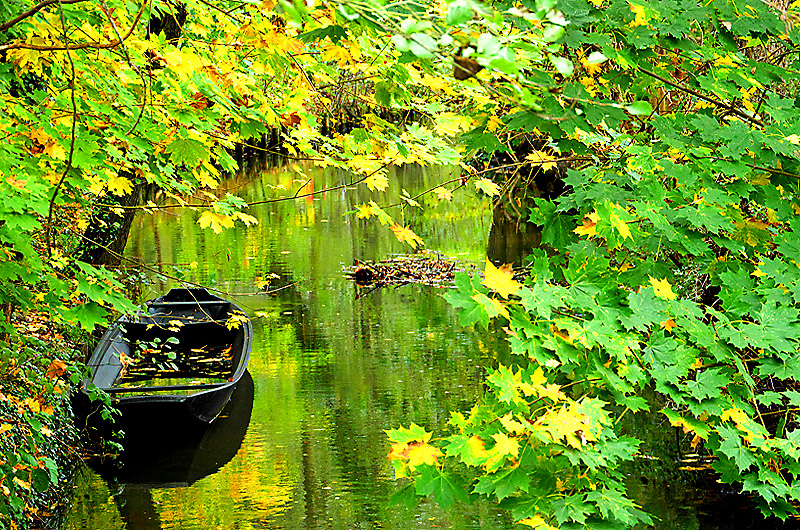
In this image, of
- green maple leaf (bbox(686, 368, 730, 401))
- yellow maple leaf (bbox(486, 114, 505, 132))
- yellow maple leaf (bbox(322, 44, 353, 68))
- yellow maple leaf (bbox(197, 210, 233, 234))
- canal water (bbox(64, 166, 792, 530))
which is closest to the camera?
green maple leaf (bbox(686, 368, 730, 401))

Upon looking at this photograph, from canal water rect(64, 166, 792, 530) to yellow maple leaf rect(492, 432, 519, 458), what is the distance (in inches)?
55.6

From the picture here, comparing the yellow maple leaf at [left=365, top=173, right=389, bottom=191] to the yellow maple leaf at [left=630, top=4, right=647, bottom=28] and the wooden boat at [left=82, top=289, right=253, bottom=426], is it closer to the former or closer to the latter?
the yellow maple leaf at [left=630, top=4, right=647, bottom=28]

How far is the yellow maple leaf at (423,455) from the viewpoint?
8.00 feet

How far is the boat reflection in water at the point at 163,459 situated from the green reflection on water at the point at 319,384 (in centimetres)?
4

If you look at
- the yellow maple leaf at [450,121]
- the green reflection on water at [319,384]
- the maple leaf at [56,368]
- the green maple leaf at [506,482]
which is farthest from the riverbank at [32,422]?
the green maple leaf at [506,482]

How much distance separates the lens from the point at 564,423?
2219 mm

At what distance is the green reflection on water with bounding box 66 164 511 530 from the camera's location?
19.4 feet

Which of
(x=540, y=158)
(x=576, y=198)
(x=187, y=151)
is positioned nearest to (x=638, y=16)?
(x=576, y=198)

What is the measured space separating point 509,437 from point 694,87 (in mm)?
1732

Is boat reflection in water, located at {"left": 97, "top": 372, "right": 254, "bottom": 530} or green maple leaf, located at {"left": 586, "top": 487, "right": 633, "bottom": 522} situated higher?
green maple leaf, located at {"left": 586, "top": 487, "right": 633, "bottom": 522}

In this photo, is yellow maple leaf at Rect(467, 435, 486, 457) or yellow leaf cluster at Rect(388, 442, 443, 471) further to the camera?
yellow leaf cluster at Rect(388, 442, 443, 471)

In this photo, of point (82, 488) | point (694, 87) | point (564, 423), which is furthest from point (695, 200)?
point (82, 488)

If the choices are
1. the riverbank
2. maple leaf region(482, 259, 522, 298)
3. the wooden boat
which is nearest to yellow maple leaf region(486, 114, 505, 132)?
maple leaf region(482, 259, 522, 298)

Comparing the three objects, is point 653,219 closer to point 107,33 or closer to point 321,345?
point 107,33
